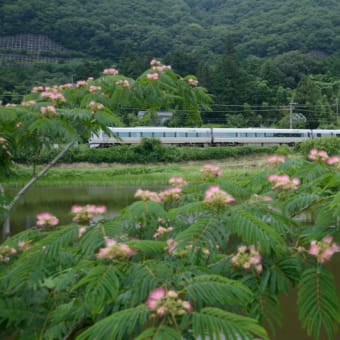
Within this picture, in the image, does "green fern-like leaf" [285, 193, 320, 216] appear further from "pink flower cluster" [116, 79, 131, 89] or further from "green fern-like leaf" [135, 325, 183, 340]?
"pink flower cluster" [116, 79, 131, 89]

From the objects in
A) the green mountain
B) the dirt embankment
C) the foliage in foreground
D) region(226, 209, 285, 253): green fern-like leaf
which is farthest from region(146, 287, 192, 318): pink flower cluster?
the green mountain

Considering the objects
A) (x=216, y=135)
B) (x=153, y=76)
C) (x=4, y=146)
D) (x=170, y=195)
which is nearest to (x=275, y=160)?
(x=170, y=195)

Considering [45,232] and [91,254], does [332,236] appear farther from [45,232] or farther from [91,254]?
[45,232]

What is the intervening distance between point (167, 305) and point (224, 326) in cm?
16

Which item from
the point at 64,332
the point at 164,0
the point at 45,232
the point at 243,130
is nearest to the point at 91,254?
the point at 64,332

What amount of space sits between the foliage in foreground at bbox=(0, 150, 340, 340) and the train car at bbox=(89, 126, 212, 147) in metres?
29.5

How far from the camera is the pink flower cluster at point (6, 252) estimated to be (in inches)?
96.9

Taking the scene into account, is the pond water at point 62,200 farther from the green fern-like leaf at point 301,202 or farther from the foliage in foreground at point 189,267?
the green fern-like leaf at point 301,202

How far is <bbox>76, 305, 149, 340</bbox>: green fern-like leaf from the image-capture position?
4.22 feet

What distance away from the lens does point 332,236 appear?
Answer: 173 cm

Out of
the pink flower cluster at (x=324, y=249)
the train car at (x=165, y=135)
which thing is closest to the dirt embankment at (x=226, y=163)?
the train car at (x=165, y=135)

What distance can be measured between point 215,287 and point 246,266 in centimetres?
31

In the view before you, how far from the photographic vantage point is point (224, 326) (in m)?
1.24

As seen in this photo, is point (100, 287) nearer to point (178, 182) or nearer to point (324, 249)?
point (324, 249)
